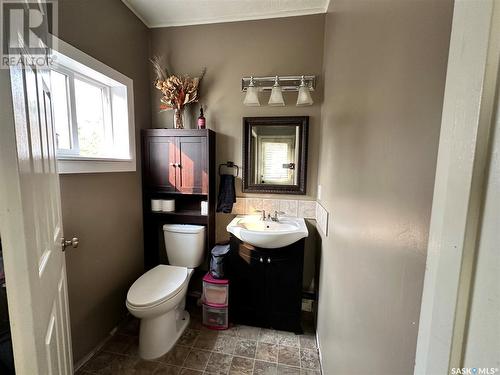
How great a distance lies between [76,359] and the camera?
1409 mm

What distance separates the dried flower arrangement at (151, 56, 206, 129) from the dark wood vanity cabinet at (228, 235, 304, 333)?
126 centimetres

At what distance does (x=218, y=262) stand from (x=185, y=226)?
463 millimetres

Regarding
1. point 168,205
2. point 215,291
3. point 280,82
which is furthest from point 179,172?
point 280,82

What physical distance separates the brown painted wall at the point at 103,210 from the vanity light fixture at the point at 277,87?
0.99 m

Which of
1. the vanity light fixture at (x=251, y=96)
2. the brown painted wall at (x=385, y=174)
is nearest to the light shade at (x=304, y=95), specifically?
the vanity light fixture at (x=251, y=96)

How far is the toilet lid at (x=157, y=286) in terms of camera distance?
1.45 m

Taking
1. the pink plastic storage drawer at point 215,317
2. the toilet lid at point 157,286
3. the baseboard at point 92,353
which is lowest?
the baseboard at point 92,353

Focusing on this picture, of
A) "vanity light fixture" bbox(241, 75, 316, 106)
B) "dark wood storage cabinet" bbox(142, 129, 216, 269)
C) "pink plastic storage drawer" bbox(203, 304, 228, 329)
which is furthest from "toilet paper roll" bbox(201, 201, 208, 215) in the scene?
"vanity light fixture" bbox(241, 75, 316, 106)

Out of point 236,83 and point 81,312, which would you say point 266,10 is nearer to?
point 236,83

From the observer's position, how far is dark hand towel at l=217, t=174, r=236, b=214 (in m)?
1.99

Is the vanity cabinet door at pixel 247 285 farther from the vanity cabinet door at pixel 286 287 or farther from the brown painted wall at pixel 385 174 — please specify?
the brown painted wall at pixel 385 174

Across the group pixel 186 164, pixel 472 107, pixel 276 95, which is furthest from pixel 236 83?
pixel 472 107

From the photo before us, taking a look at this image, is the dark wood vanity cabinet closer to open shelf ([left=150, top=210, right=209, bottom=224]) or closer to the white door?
open shelf ([left=150, top=210, right=209, bottom=224])

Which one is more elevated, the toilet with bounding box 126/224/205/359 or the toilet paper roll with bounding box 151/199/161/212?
the toilet paper roll with bounding box 151/199/161/212
